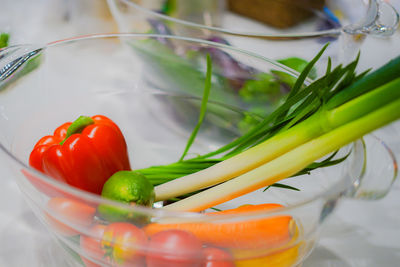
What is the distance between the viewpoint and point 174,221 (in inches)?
17.4

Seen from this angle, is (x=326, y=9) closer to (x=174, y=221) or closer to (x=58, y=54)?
(x=58, y=54)

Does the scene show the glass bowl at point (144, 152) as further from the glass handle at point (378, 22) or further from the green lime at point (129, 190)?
the glass handle at point (378, 22)

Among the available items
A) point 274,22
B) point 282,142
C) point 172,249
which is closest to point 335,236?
point 282,142

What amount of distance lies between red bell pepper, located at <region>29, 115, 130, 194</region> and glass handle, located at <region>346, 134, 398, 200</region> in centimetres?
32

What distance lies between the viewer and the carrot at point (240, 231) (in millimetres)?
435

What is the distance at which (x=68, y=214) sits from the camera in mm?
490

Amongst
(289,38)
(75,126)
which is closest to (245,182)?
(75,126)

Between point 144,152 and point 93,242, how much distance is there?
302 millimetres

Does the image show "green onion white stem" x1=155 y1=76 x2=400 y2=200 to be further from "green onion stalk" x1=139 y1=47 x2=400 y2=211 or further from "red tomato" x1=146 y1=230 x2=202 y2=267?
"red tomato" x1=146 y1=230 x2=202 y2=267

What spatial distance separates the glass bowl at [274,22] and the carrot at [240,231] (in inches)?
15.4

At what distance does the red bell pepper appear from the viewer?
599 millimetres

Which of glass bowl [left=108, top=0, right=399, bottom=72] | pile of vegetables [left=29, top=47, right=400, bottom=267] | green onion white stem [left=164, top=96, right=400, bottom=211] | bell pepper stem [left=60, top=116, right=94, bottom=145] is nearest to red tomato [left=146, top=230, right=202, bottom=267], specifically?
pile of vegetables [left=29, top=47, right=400, bottom=267]

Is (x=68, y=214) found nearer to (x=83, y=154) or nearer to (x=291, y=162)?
(x=83, y=154)

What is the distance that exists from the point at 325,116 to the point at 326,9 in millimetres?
672
